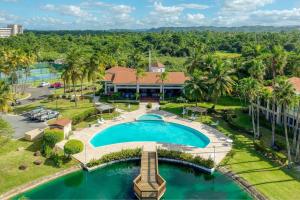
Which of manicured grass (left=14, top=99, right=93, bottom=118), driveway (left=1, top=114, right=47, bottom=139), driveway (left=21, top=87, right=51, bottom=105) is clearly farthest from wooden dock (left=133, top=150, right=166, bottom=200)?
driveway (left=21, top=87, right=51, bottom=105)

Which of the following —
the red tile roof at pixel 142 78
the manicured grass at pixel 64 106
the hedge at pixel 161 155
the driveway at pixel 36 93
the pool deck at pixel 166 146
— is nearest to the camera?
the hedge at pixel 161 155

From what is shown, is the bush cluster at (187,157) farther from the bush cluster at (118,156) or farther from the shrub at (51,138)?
the shrub at (51,138)

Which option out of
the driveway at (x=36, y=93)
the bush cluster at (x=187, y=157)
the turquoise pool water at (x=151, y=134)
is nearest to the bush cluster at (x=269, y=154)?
the turquoise pool water at (x=151, y=134)

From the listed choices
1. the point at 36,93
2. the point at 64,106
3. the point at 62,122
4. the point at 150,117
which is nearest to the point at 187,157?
the point at 62,122

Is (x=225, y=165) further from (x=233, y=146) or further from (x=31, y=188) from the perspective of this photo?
(x=31, y=188)

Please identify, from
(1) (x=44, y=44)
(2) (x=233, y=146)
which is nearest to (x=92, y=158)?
(2) (x=233, y=146)

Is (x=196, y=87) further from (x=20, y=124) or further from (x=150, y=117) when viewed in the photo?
(x=20, y=124)
